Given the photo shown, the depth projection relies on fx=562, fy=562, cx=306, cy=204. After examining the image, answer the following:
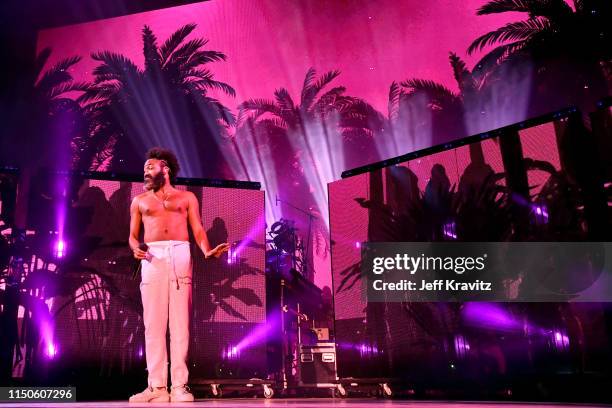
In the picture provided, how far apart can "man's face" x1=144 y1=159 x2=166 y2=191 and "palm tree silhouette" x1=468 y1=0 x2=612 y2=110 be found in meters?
12.8

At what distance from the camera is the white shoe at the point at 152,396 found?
18.6 ft

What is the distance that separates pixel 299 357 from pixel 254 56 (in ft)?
40.2

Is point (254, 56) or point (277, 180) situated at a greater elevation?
point (254, 56)

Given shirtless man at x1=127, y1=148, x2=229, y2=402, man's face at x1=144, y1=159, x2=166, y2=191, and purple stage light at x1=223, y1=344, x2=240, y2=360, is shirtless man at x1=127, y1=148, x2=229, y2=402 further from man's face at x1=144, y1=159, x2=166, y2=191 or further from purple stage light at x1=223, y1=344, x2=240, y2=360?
purple stage light at x1=223, y1=344, x2=240, y2=360

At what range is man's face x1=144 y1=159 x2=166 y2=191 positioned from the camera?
6273 millimetres

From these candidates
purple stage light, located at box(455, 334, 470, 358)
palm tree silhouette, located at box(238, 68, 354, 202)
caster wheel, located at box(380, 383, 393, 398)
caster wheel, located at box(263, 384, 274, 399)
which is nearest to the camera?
purple stage light, located at box(455, 334, 470, 358)

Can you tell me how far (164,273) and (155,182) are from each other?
3.44 ft

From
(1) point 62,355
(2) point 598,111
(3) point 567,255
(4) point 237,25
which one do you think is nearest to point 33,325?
(1) point 62,355

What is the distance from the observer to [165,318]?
5996 mm

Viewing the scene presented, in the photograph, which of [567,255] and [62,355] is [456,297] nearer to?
[567,255]

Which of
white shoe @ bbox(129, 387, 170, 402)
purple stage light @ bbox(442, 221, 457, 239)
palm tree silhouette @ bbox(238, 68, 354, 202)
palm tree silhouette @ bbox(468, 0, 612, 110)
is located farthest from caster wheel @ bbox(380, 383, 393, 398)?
palm tree silhouette @ bbox(238, 68, 354, 202)

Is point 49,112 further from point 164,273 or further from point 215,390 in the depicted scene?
point 164,273

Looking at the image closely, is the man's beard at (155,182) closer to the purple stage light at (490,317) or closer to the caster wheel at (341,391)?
the caster wheel at (341,391)

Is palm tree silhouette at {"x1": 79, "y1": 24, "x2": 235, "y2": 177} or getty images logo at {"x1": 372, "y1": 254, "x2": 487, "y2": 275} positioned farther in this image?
palm tree silhouette at {"x1": 79, "y1": 24, "x2": 235, "y2": 177}
